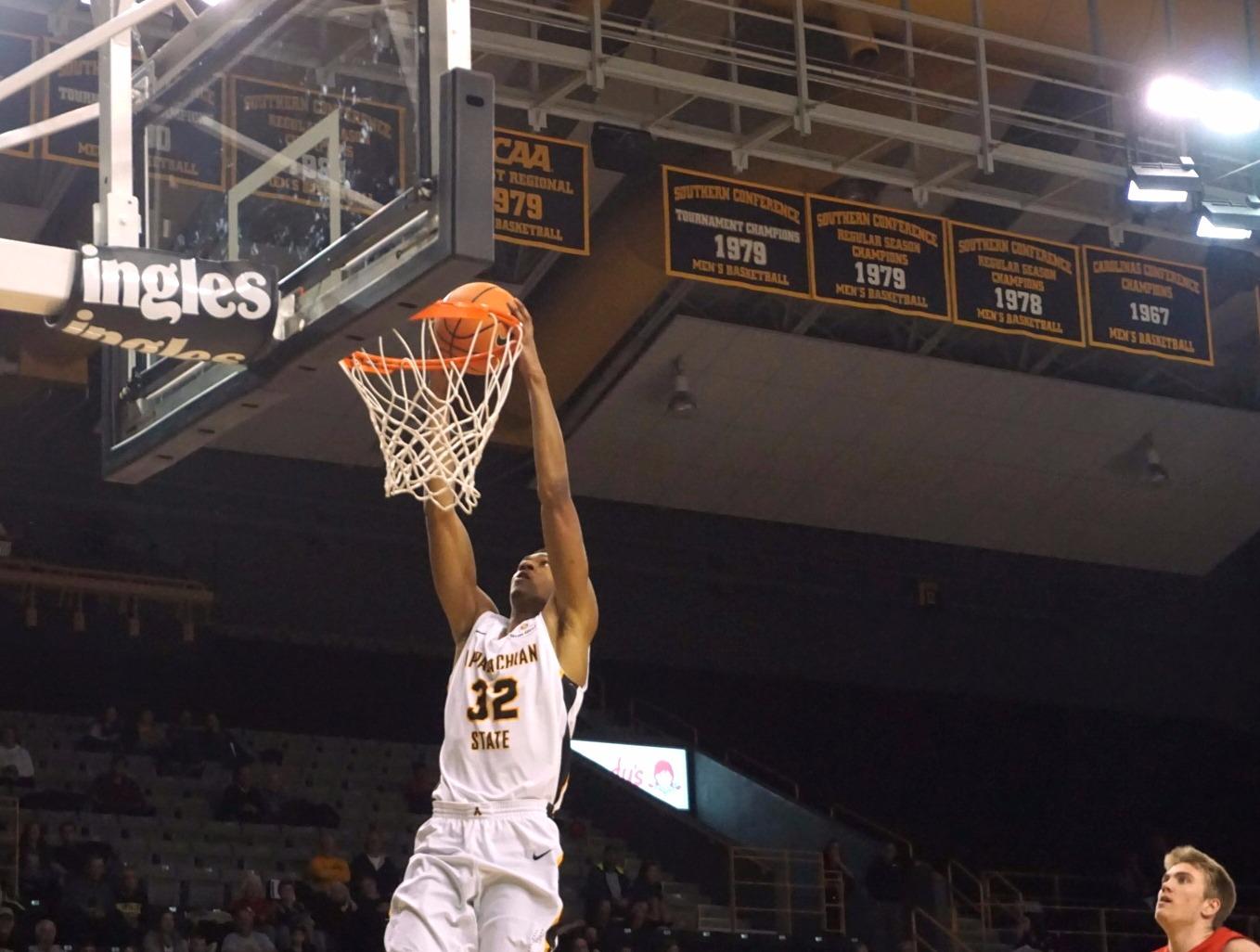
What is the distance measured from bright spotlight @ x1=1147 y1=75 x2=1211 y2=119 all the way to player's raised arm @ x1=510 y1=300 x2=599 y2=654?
9660mm

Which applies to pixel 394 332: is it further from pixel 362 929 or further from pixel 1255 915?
pixel 1255 915

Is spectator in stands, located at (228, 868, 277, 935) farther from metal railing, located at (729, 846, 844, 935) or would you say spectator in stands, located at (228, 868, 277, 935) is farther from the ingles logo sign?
the ingles logo sign

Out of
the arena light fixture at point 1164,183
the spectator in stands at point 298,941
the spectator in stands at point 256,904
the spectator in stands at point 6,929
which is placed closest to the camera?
the spectator in stands at point 6,929

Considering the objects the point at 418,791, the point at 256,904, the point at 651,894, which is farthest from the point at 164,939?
the point at 418,791

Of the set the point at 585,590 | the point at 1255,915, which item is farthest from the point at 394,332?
the point at 1255,915

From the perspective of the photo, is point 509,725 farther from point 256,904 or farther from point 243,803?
point 243,803

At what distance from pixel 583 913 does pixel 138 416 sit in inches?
431

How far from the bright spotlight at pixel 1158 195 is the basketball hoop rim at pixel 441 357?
9913 millimetres

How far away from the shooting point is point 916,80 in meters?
16.4

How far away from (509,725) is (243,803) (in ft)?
39.3

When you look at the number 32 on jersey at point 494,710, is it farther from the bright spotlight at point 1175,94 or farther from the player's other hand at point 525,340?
the bright spotlight at point 1175,94

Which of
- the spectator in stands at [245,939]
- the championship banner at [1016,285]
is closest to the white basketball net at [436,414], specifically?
the spectator in stands at [245,939]

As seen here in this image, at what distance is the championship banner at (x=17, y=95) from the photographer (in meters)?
12.7

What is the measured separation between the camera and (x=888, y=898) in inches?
786
